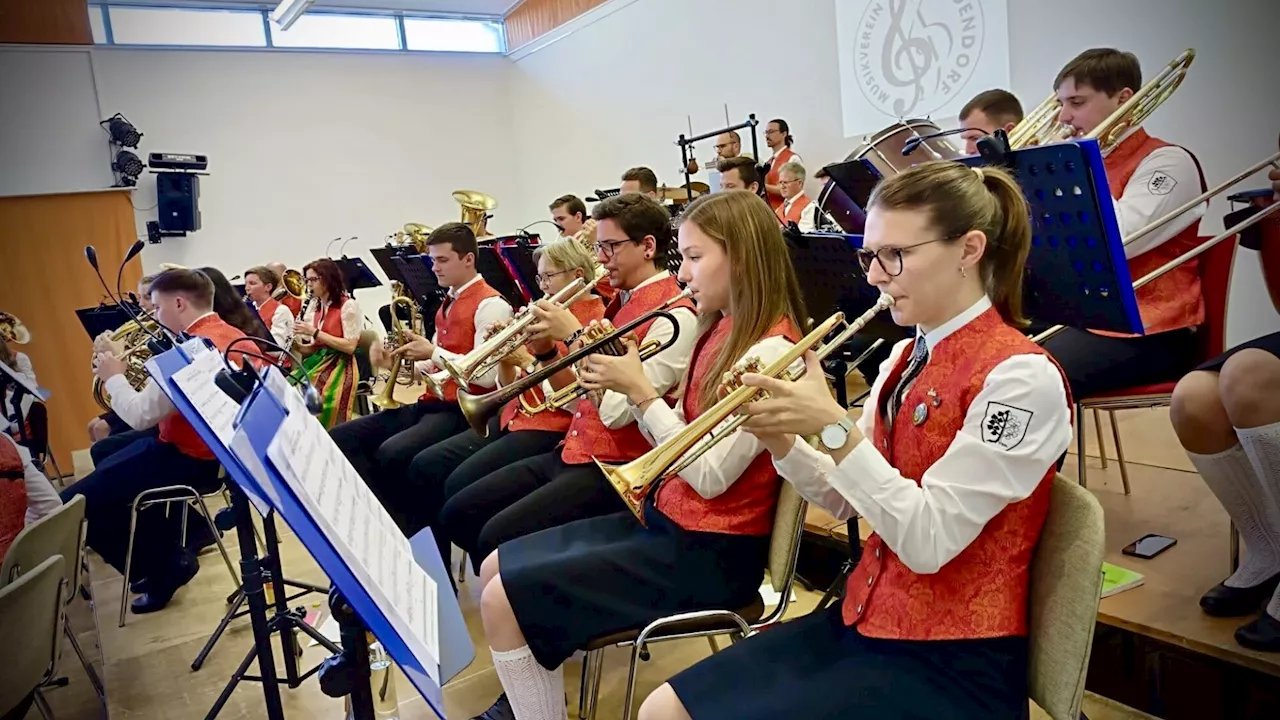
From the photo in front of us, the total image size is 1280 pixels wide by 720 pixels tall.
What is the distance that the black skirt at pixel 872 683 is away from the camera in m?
1.39

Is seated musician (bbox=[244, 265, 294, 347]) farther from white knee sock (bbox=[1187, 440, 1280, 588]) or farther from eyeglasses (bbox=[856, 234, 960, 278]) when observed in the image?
white knee sock (bbox=[1187, 440, 1280, 588])

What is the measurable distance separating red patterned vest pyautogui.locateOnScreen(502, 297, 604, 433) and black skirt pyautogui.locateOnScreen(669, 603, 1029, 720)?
1737 millimetres

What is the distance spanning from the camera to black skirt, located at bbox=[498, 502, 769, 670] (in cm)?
198

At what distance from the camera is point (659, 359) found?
8.51 ft

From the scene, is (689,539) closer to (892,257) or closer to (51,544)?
(892,257)

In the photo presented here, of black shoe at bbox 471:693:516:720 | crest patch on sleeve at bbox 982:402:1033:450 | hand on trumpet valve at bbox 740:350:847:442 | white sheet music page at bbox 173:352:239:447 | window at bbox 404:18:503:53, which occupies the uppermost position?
window at bbox 404:18:503:53

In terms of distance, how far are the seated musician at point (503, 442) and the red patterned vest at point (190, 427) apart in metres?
0.81

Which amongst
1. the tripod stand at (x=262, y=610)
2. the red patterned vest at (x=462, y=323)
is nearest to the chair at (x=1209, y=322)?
the tripod stand at (x=262, y=610)

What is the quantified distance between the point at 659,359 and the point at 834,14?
5691 millimetres

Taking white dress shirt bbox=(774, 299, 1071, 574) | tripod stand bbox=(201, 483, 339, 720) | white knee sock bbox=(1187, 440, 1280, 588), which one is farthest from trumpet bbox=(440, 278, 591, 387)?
white knee sock bbox=(1187, 440, 1280, 588)

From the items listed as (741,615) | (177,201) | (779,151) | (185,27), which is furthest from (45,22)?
(741,615)

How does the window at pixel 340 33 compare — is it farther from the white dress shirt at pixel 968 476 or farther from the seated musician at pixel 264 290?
the white dress shirt at pixel 968 476

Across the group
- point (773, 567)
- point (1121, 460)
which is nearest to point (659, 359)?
point (773, 567)

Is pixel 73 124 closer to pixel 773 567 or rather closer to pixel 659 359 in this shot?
pixel 659 359
